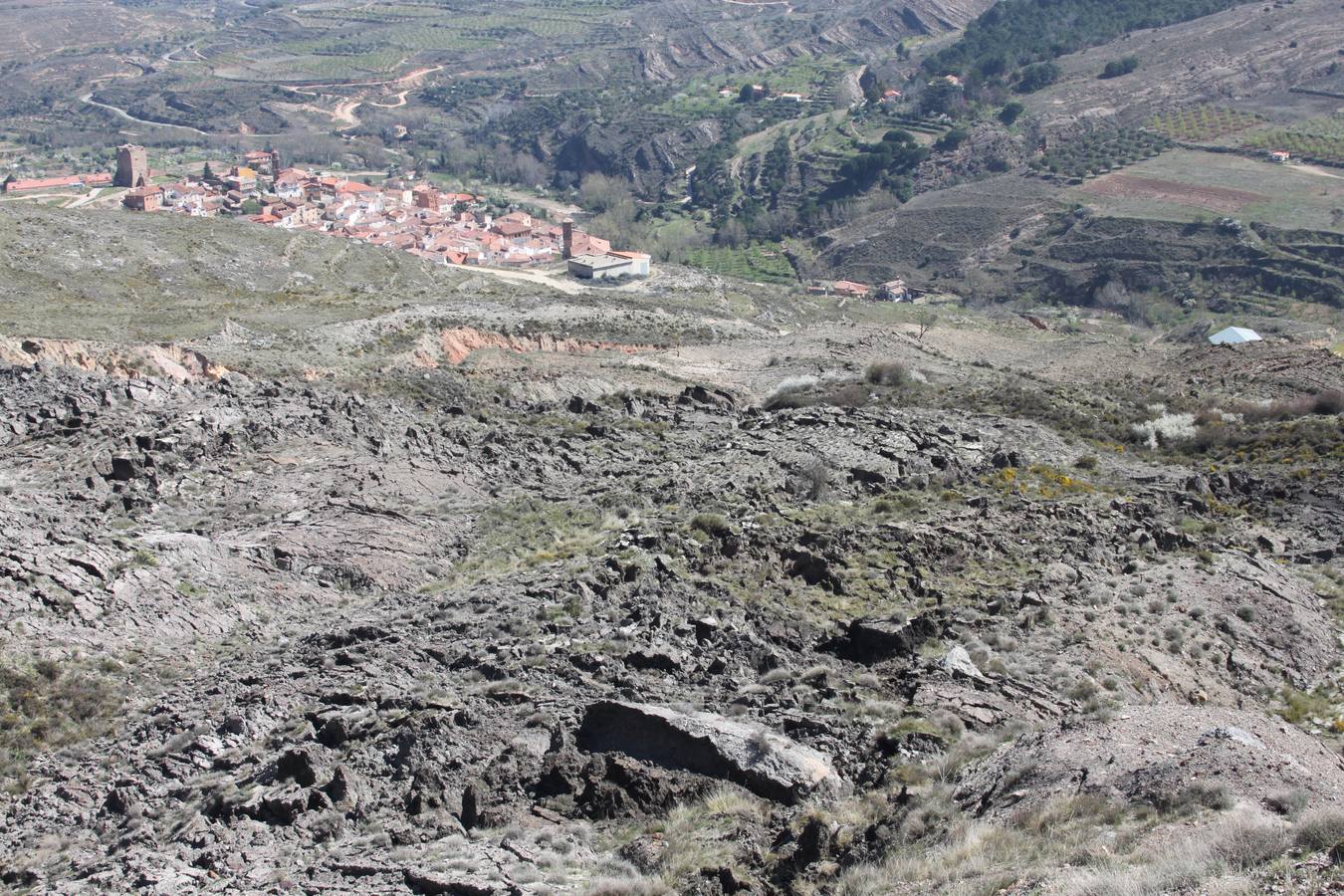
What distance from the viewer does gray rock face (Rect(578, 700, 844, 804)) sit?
29.8 ft

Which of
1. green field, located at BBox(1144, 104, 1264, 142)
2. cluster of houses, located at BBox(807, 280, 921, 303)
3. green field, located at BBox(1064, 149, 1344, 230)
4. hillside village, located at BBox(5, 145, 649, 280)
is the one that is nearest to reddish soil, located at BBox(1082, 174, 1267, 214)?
green field, located at BBox(1064, 149, 1344, 230)

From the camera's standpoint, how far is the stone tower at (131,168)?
76.8 metres

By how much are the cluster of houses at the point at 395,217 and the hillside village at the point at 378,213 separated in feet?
0.19

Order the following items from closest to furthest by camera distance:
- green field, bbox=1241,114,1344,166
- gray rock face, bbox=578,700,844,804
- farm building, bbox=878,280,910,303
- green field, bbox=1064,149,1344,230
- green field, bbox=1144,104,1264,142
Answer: gray rock face, bbox=578,700,844,804 → farm building, bbox=878,280,910,303 → green field, bbox=1064,149,1344,230 → green field, bbox=1241,114,1344,166 → green field, bbox=1144,104,1264,142

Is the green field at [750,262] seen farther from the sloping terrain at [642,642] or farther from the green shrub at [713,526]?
the green shrub at [713,526]

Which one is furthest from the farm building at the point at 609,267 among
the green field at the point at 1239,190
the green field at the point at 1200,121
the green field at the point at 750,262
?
the green field at the point at 1200,121

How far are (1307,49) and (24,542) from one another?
102 metres

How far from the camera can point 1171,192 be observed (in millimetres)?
71688

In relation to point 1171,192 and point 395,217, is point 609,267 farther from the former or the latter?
point 1171,192

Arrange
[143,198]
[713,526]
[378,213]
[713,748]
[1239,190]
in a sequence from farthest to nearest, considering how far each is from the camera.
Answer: [378,213]
[1239,190]
[143,198]
[713,526]
[713,748]

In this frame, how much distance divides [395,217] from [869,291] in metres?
29.1

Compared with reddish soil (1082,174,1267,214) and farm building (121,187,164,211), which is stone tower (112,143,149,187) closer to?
farm building (121,187,164,211)

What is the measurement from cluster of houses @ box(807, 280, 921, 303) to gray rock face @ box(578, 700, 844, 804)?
2125 inches

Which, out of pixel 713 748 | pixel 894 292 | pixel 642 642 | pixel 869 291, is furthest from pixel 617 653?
pixel 869 291
